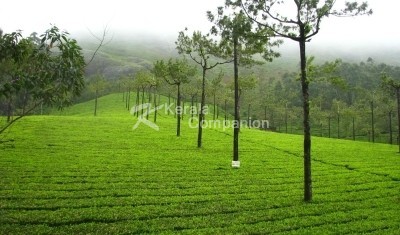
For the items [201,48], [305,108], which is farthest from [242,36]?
[201,48]

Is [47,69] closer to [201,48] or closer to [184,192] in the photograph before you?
[184,192]

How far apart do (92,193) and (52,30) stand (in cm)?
1512

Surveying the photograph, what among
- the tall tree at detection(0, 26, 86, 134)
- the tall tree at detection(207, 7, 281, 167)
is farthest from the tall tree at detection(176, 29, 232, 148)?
the tall tree at detection(0, 26, 86, 134)

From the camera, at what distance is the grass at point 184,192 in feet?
62.1

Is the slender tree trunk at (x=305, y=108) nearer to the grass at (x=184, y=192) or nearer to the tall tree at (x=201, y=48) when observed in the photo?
the grass at (x=184, y=192)

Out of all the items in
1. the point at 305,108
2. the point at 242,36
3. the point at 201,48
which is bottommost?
the point at 305,108

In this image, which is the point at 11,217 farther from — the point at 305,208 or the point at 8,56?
the point at 305,208

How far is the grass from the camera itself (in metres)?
18.9

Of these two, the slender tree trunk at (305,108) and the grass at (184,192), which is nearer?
the grass at (184,192)

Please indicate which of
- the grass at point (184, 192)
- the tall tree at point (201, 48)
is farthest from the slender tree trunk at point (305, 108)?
the tall tree at point (201, 48)

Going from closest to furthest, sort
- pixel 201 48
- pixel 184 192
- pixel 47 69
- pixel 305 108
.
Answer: pixel 47 69
pixel 305 108
pixel 184 192
pixel 201 48

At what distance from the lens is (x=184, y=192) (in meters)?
26.2

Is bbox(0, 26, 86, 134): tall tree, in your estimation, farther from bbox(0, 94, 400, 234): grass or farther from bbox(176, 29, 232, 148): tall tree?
bbox(176, 29, 232, 148): tall tree

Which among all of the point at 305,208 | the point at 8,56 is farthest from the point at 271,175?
the point at 8,56
